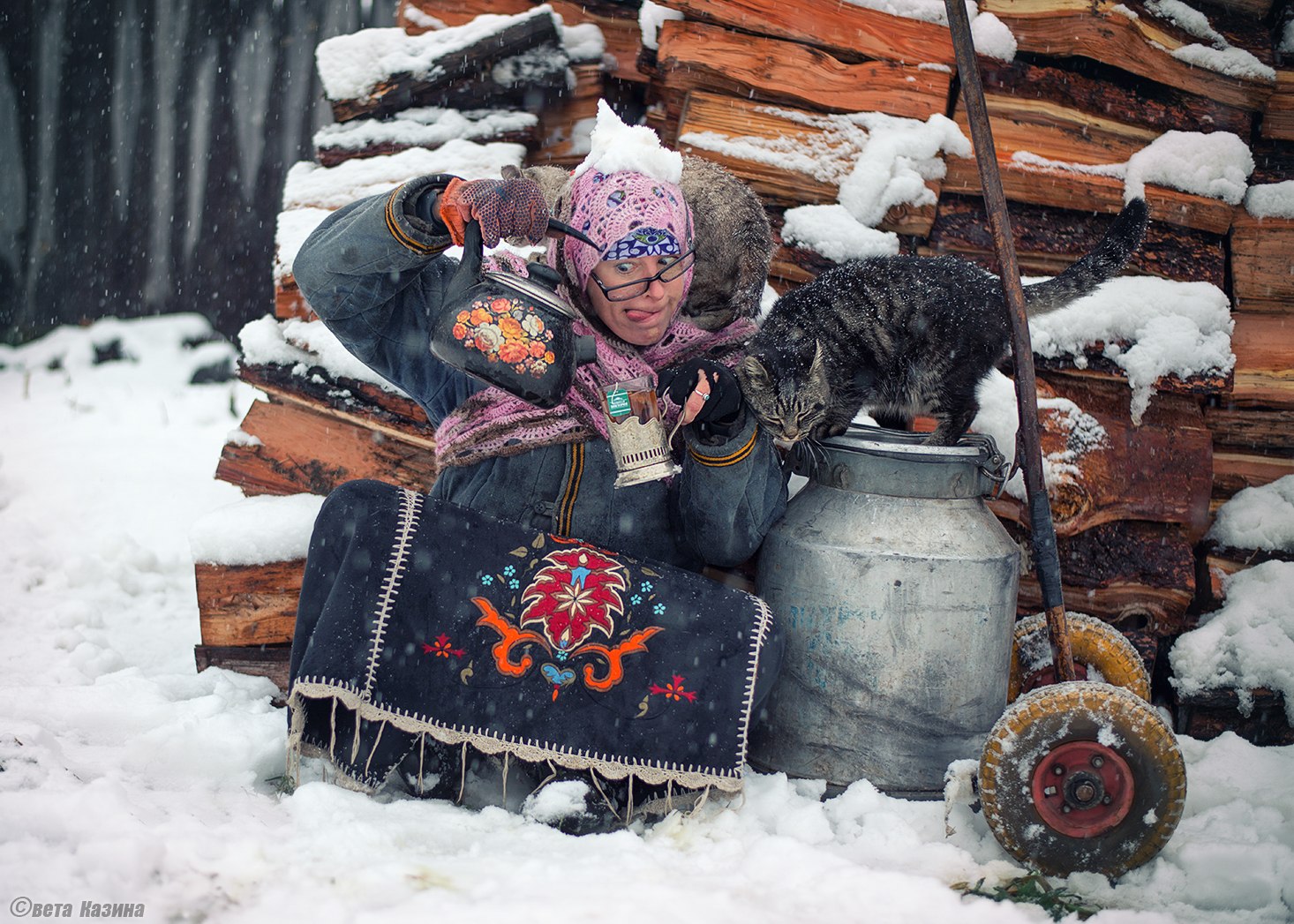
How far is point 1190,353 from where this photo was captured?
278cm

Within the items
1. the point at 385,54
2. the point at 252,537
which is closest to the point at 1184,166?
the point at 385,54

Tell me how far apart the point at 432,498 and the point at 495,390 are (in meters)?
0.33

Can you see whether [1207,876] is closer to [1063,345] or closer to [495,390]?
[1063,345]

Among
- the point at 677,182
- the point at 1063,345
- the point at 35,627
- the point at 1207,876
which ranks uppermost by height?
the point at 677,182

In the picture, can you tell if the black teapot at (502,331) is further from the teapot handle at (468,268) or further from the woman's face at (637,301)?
the woman's face at (637,301)

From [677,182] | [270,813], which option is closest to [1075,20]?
[677,182]

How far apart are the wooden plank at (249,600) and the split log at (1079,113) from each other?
259cm

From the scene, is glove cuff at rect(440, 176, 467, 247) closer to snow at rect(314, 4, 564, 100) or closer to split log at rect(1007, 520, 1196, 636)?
snow at rect(314, 4, 564, 100)

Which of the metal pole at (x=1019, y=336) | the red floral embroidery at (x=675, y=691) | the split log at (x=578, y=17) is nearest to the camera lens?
the metal pole at (x=1019, y=336)

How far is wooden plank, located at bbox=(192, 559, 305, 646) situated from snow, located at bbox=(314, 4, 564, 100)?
167 centimetres

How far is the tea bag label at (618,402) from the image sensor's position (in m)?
1.96

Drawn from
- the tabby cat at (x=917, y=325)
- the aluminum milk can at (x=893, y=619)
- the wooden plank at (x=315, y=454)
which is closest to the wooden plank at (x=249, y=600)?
the wooden plank at (x=315, y=454)

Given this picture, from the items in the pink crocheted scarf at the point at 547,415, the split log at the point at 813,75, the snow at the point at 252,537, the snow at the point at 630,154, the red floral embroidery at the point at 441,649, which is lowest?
the snow at the point at 252,537

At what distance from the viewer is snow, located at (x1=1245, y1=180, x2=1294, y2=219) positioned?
2.97 m
